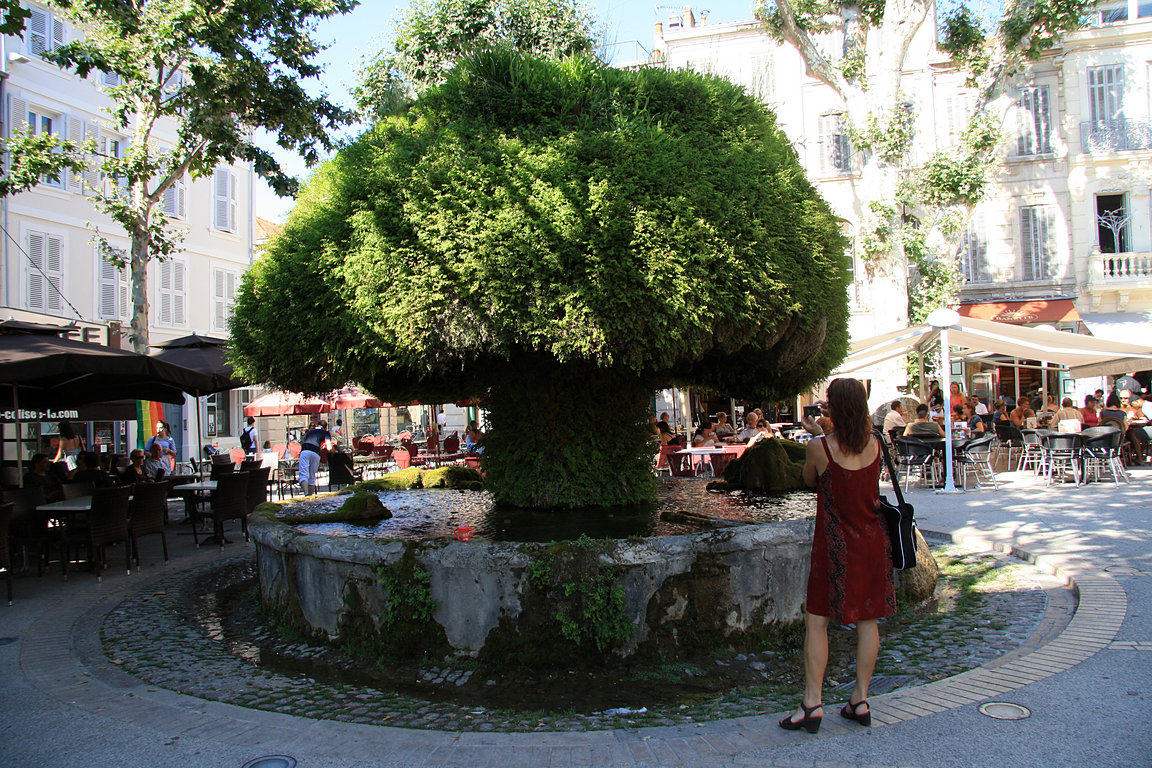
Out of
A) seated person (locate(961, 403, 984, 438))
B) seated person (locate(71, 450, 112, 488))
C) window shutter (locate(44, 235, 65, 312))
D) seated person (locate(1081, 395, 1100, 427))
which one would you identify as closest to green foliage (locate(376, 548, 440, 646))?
seated person (locate(71, 450, 112, 488))

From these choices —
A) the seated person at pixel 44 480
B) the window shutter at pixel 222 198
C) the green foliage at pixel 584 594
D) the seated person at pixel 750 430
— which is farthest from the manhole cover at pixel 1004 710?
the window shutter at pixel 222 198

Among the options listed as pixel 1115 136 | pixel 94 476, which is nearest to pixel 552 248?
pixel 94 476

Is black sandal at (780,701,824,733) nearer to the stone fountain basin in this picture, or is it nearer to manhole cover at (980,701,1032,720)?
manhole cover at (980,701,1032,720)

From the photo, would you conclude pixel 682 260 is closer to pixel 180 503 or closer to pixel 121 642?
pixel 121 642

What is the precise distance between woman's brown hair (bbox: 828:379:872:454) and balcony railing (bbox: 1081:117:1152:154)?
25.9 m

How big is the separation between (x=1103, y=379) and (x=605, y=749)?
24836mm

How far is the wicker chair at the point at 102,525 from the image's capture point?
7605mm

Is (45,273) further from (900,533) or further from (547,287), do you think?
(900,533)

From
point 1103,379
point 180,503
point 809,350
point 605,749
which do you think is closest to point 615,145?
point 809,350

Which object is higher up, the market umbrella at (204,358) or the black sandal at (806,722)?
the market umbrella at (204,358)

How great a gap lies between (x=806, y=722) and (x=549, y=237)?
2.99 metres

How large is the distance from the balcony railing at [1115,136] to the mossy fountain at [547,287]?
23711 millimetres

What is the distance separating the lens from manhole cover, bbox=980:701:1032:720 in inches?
142

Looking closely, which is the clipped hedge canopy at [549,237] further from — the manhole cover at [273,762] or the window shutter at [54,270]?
the window shutter at [54,270]
